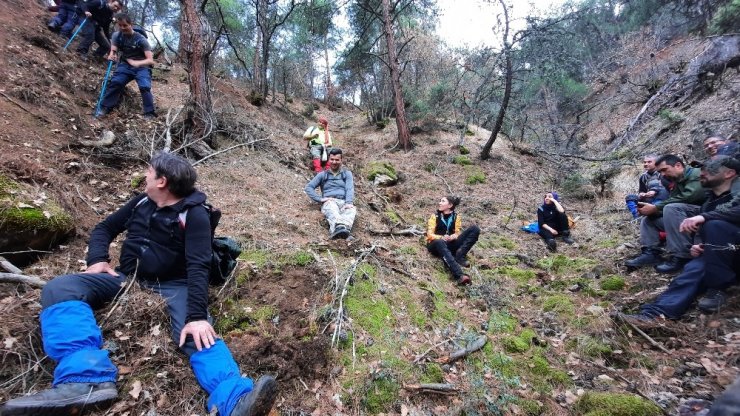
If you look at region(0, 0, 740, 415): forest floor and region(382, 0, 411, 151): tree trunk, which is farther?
region(382, 0, 411, 151): tree trunk

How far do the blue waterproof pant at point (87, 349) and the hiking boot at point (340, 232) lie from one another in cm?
297

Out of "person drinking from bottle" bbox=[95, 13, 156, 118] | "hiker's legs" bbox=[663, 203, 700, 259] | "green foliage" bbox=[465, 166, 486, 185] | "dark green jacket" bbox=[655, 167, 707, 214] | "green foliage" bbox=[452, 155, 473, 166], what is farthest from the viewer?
"green foliage" bbox=[452, 155, 473, 166]

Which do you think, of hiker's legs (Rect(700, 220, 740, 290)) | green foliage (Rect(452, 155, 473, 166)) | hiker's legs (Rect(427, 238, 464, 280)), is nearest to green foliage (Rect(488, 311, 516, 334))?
hiker's legs (Rect(427, 238, 464, 280))

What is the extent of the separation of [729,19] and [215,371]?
16338mm

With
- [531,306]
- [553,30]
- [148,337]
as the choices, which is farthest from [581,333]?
[553,30]

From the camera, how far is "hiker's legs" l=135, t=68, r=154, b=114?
21.5ft

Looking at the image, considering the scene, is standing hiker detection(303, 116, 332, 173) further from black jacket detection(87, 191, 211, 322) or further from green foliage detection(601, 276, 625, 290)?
green foliage detection(601, 276, 625, 290)

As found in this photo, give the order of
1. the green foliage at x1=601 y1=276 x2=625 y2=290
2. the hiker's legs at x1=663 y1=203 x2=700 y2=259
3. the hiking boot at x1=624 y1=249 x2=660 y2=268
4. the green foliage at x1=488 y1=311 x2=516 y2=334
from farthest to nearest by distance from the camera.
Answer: the hiking boot at x1=624 y1=249 x2=660 y2=268 → the green foliage at x1=601 y1=276 x2=625 y2=290 → the hiker's legs at x1=663 y1=203 x2=700 y2=259 → the green foliage at x1=488 y1=311 x2=516 y2=334

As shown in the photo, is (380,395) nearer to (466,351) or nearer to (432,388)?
(432,388)

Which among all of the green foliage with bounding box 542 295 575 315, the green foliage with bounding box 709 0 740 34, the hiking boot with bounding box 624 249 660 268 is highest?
the green foliage with bounding box 709 0 740 34

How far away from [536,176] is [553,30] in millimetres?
4435

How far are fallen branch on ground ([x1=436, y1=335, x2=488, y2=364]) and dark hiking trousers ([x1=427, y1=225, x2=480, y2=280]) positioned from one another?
1.85 m

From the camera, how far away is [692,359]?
128 inches

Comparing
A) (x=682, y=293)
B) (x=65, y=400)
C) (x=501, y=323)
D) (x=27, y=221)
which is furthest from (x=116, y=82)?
(x=682, y=293)
